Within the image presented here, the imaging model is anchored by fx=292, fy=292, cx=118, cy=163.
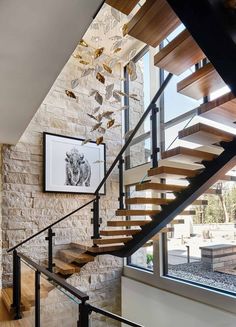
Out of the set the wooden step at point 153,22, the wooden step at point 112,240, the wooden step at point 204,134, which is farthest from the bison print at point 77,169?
the wooden step at point 153,22

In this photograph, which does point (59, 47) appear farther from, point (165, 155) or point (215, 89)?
point (165, 155)

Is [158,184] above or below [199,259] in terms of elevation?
above

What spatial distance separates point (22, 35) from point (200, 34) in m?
1.26

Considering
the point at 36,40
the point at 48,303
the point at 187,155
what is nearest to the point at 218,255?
the point at 187,155

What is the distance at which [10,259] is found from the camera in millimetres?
4801

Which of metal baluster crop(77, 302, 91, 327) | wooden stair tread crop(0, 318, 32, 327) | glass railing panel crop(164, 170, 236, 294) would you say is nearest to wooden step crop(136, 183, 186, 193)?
glass railing panel crop(164, 170, 236, 294)

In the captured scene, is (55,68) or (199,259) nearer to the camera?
(55,68)

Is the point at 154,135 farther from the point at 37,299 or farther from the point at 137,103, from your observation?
the point at 137,103

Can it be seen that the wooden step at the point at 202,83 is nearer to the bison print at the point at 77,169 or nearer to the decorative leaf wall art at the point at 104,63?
the decorative leaf wall art at the point at 104,63

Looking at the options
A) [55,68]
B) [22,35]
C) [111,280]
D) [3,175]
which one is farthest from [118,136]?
[22,35]

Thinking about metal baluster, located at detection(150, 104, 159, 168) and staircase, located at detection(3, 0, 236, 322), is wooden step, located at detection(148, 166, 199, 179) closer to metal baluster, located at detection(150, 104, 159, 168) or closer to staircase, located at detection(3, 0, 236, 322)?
staircase, located at detection(3, 0, 236, 322)

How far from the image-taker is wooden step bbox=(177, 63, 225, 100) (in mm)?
2020

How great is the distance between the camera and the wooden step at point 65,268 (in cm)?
452

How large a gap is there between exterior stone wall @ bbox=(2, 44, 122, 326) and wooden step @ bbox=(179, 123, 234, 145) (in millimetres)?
2423
